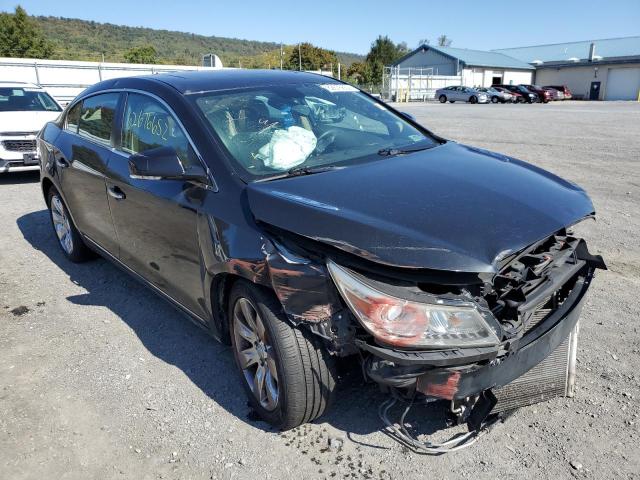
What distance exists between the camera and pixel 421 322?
2096 mm

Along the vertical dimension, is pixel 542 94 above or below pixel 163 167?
below

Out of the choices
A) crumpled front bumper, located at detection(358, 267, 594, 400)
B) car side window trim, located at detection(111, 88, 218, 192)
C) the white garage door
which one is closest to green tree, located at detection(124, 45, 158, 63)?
the white garage door

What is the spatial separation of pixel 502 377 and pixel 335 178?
1284 millimetres

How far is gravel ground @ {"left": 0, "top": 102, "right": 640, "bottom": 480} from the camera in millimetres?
2492

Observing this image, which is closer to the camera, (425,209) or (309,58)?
(425,209)

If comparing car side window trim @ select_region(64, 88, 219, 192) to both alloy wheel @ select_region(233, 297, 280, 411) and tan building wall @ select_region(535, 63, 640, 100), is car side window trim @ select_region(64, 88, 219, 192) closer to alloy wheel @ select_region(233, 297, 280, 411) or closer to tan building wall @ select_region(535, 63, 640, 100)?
alloy wheel @ select_region(233, 297, 280, 411)

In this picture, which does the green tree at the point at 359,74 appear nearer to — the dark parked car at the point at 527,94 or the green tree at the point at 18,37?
the dark parked car at the point at 527,94

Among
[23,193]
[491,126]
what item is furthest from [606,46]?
[23,193]

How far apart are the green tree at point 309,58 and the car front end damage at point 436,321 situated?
203 feet

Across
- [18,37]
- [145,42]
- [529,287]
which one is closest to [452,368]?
[529,287]

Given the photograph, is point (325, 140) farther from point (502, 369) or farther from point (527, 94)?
point (527, 94)

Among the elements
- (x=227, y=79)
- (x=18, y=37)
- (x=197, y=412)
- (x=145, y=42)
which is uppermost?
(x=145, y=42)

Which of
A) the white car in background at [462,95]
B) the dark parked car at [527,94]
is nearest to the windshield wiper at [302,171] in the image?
the white car in background at [462,95]

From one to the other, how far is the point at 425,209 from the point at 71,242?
393 centimetres
